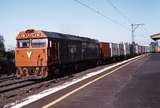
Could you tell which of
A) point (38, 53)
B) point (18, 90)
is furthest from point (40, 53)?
point (18, 90)

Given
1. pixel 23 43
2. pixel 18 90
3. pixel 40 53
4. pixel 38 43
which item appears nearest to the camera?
pixel 18 90

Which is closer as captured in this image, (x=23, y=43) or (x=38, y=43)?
(x=38, y=43)

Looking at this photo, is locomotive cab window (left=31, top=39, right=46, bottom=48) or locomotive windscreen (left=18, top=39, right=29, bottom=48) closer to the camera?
locomotive cab window (left=31, top=39, right=46, bottom=48)

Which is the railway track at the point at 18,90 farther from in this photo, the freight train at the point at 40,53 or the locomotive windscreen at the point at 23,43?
the locomotive windscreen at the point at 23,43

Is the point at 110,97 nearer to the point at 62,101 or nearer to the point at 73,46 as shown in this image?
the point at 62,101

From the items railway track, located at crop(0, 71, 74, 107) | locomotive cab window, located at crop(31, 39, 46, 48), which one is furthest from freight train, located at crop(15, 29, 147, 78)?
railway track, located at crop(0, 71, 74, 107)

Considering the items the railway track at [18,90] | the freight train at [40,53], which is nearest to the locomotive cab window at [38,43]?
the freight train at [40,53]

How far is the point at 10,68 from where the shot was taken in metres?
34.4

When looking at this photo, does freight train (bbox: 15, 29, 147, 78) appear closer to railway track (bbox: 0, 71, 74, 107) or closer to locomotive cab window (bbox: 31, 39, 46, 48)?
locomotive cab window (bbox: 31, 39, 46, 48)

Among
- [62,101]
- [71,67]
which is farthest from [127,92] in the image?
[71,67]

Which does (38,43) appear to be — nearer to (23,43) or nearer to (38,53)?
(38,53)

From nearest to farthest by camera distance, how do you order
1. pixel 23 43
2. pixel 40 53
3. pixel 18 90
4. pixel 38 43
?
pixel 18 90, pixel 40 53, pixel 38 43, pixel 23 43

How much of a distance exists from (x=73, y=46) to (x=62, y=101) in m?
18.6

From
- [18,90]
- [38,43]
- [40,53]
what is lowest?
[18,90]
